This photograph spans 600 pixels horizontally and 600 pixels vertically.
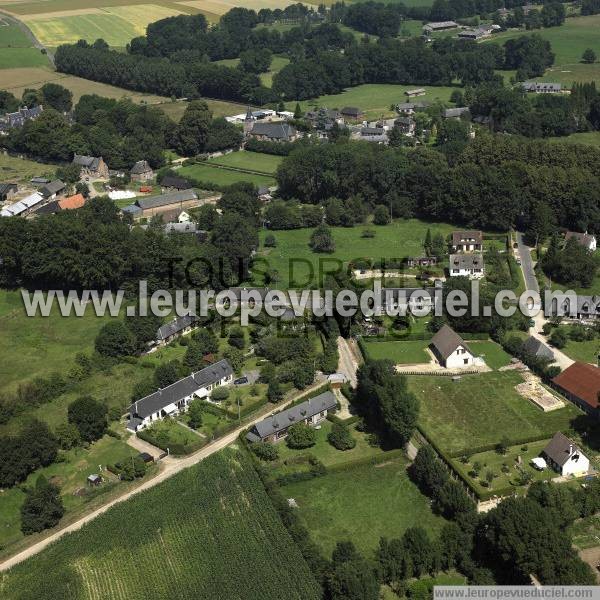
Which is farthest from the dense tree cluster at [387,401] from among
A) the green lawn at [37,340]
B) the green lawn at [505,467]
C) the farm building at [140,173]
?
the farm building at [140,173]

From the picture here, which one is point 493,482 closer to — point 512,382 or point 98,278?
point 512,382

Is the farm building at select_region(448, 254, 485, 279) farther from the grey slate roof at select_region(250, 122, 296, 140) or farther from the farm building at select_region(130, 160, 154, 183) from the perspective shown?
the grey slate roof at select_region(250, 122, 296, 140)

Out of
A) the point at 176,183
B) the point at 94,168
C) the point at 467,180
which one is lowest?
the point at 176,183

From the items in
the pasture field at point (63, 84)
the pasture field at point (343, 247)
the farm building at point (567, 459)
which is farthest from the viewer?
the pasture field at point (63, 84)

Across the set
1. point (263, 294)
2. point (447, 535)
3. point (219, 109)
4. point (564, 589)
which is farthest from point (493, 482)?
point (219, 109)

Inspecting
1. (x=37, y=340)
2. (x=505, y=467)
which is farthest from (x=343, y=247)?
(x=505, y=467)

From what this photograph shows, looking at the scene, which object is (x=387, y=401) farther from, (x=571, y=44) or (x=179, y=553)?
(x=571, y=44)

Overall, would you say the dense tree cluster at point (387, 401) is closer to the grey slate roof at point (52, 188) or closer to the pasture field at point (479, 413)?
the pasture field at point (479, 413)
